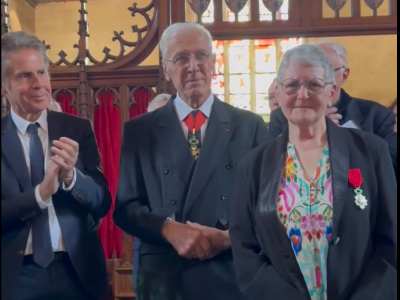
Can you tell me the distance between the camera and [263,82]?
910 cm

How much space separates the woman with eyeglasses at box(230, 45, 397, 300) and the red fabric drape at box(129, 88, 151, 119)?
241 cm

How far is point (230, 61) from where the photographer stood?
9219 mm

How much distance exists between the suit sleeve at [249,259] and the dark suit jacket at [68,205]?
500 millimetres

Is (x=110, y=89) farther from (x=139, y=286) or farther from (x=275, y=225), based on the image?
(x=275, y=225)

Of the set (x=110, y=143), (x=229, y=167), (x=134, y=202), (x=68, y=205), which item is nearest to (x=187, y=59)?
(x=229, y=167)

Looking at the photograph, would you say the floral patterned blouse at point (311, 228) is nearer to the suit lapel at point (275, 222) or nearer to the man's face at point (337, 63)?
the suit lapel at point (275, 222)

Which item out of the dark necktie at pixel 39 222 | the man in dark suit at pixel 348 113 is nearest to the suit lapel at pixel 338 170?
the man in dark suit at pixel 348 113

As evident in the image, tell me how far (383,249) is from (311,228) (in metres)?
0.24

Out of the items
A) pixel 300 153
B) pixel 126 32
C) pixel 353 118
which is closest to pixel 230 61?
pixel 126 32

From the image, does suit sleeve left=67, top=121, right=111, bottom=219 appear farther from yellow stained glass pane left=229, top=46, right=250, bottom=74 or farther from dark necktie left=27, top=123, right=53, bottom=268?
yellow stained glass pane left=229, top=46, right=250, bottom=74

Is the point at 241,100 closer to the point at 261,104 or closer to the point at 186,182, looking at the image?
the point at 261,104

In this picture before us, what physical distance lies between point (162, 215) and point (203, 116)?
41 centimetres

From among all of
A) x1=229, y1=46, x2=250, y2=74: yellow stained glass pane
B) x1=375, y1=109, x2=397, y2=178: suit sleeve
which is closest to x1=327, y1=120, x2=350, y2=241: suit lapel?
x1=375, y1=109, x2=397, y2=178: suit sleeve

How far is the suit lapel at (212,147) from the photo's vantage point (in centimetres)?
221
